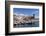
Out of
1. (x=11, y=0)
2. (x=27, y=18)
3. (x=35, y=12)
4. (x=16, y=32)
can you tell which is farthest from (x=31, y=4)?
(x=16, y=32)

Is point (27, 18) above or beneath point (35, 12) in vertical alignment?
beneath

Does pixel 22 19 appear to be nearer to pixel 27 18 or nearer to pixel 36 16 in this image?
pixel 27 18

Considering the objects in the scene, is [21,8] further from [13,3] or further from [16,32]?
[16,32]

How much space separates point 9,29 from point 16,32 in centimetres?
14

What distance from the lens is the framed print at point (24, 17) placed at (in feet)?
5.17

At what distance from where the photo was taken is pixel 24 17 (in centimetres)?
163

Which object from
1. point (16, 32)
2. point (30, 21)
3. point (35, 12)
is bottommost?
point (16, 32)

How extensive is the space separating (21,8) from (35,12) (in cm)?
28

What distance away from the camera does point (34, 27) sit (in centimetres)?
165

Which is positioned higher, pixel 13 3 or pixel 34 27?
pixel 13 3

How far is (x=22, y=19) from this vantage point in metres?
1.62

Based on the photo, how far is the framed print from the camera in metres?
1.58

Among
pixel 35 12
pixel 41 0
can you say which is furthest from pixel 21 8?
pixel 41 0
